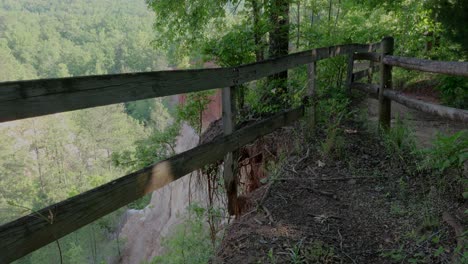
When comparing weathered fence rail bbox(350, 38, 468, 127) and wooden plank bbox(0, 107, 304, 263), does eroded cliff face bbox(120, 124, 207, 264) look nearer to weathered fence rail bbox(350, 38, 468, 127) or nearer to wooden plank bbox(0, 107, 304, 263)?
weathered fence rail bbox(350, 38, 468, 127)

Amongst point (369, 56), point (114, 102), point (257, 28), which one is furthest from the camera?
point (257, 28)

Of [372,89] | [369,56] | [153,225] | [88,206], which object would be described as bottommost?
[153,225]

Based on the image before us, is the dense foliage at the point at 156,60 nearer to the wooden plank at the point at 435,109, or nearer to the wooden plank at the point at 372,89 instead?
the wooden plank at the point at 372,89

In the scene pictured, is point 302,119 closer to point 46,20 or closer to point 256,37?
point 256,37

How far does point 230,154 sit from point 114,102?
1673 millimetres

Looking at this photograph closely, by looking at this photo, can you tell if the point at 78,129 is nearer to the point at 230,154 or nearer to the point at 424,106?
the point at 230,154

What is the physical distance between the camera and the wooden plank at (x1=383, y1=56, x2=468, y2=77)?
362cm

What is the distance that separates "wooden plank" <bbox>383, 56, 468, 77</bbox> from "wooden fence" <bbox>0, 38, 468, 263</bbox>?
15mm

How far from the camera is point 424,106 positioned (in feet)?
14.8

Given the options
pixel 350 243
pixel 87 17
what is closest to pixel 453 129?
pixel 350 243

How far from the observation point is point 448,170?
3.87 m

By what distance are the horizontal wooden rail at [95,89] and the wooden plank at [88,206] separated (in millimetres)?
526

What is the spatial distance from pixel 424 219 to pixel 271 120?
199cm

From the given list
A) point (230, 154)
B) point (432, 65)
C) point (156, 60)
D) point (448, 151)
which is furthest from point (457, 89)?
point (156, 60)
